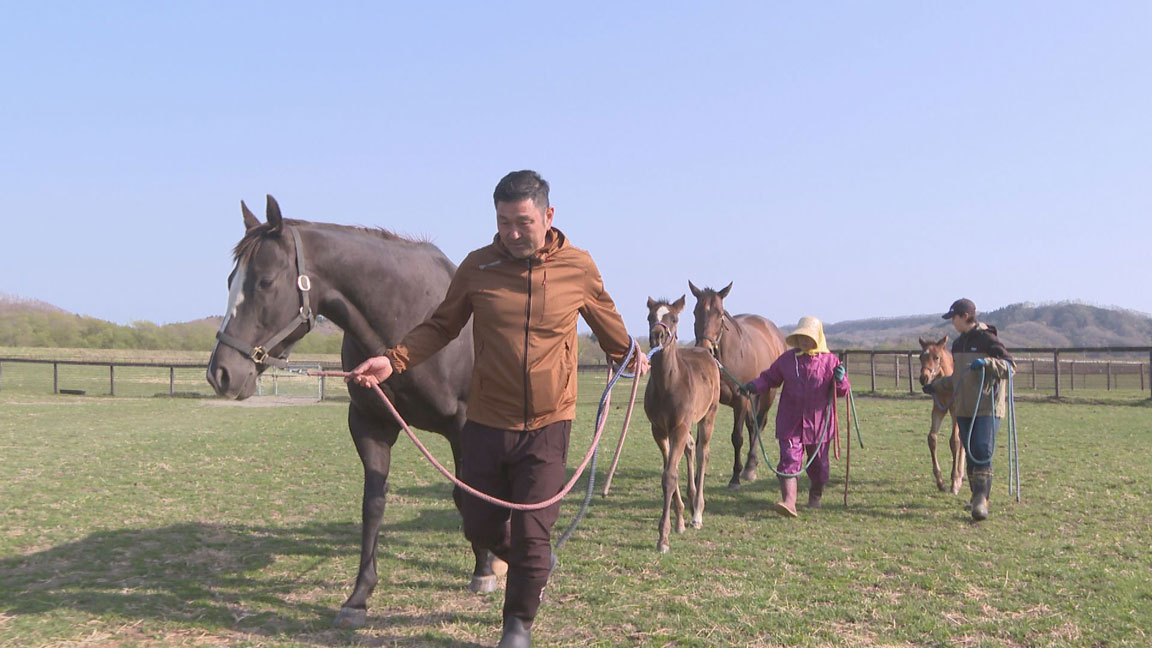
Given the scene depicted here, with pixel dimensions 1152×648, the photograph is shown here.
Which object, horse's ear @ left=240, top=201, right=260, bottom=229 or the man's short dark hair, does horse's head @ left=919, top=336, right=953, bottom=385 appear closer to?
the man's short dark hair

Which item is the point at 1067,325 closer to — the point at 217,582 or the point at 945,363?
the point at 945,363

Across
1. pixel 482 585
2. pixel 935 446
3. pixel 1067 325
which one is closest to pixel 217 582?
pixel 482 585

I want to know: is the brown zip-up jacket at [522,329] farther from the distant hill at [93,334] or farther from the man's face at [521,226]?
the distant hill at [93,334]

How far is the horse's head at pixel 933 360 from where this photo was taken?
8.54 m

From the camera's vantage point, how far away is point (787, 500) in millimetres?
6715

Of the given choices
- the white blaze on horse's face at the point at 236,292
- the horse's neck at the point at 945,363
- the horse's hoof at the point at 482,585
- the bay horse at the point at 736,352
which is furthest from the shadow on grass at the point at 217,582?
the horse's neck at the point at 945,363

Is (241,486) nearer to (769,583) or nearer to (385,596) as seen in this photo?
(385,596)

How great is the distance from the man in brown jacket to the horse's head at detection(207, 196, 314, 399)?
837 millimetres

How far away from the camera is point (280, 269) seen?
12.7ft

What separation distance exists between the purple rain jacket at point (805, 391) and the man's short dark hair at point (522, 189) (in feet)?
15.1

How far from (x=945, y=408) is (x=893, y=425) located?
22.6 feet

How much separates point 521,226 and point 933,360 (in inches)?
287

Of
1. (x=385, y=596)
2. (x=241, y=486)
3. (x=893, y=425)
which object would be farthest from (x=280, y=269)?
(x=893, y=425)

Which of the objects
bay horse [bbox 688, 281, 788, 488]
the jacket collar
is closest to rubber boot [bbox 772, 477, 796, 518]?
bay horse [bbox 688, 281, 788, 488]
